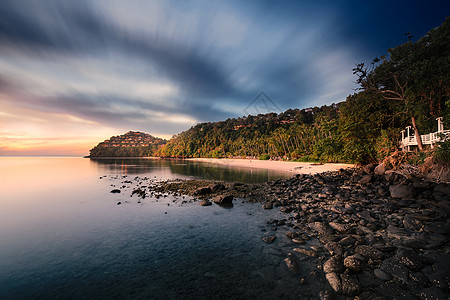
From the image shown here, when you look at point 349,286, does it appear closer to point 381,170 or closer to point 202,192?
point 202,192

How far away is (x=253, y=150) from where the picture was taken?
109m

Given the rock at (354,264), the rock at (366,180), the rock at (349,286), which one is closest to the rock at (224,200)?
the rock at (354,264)

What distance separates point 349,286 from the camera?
17.0 ft

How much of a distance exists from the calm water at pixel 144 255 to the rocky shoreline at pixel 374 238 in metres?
1.09

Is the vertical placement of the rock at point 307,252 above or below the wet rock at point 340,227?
below

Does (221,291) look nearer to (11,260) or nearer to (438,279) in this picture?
(438,279)

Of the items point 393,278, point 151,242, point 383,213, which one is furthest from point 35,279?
point 383,213

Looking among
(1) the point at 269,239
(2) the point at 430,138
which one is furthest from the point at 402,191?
(1) the point at 269,239

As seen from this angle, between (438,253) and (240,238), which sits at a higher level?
(438,253)

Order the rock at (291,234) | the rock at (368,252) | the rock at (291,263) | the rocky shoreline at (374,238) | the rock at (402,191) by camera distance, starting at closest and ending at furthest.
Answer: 1. the rocky shoreline at (374,238)
2. the rock at (291,263)
3. the rock at (368,252)
4. the rock at (291,234)
5. the rock at (402,191)

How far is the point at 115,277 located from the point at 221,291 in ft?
13.0

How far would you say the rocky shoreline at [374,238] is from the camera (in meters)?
5.18

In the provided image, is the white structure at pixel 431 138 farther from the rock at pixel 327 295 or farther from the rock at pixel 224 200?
the rock at pixel 327 295

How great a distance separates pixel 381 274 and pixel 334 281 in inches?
58.3
